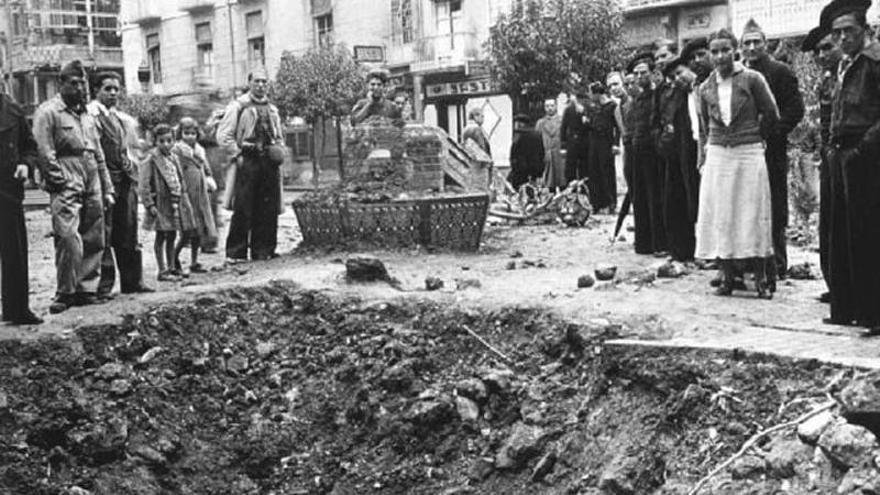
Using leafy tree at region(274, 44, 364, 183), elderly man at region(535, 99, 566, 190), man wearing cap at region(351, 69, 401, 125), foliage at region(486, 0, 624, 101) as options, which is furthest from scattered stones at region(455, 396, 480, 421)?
leafy tree at region(274, 44, 364, 183)

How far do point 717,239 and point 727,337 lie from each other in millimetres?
1687

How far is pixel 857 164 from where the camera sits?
5.90 m

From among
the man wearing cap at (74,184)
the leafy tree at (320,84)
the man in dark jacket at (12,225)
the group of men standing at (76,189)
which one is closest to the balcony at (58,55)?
the leafy tree at (320,84)

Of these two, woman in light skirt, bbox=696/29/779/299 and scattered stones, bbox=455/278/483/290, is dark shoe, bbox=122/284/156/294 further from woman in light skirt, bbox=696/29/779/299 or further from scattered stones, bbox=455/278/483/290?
woman in light skirt, bbox=696/29/779/299

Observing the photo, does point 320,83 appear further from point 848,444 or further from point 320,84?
point 848,444

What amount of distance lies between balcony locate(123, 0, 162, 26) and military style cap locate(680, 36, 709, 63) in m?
36.3

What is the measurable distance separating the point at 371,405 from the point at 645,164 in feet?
14.4

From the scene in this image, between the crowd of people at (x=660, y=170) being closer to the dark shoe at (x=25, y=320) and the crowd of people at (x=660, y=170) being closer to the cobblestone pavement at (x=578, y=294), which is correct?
the dark shoe at (x=25, y=320)

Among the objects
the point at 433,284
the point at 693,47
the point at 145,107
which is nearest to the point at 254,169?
the point at 433,284

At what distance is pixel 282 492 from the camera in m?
6.26

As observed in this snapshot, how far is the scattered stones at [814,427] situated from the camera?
432cm

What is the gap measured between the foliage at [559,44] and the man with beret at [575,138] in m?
7.93

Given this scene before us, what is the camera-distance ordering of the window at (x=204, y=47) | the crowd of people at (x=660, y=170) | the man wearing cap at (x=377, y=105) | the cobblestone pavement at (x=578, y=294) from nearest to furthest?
the cobblestone pavement at (x=578, y=294)
the crowd of people at (x=660, y=170)
the man wearing cap at (x=377, y=105)
the window at (x=204, y=47)

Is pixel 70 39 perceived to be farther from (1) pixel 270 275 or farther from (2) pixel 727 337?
(2) pixel 727 337
